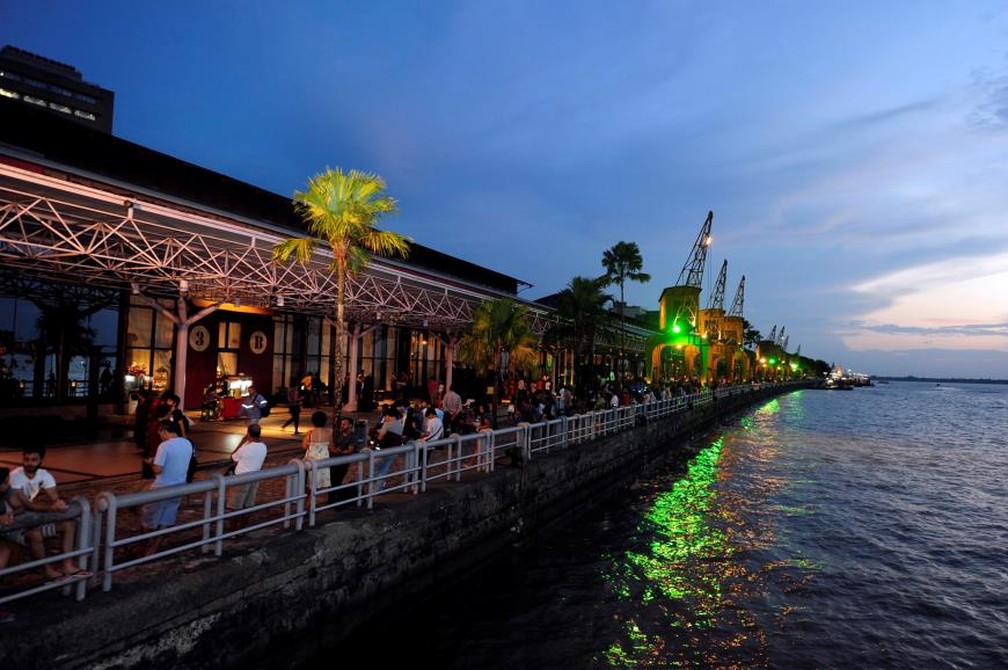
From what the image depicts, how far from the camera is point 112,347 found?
2239 cm

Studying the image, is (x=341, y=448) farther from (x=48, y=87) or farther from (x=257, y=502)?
(x=48, y=87)

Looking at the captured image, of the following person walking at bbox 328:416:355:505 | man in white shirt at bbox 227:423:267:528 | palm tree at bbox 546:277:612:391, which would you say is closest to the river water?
person walking at bbox 328:416:355:505

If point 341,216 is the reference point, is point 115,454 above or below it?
below

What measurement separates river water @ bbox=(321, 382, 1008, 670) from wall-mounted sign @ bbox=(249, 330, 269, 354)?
18.0 metres

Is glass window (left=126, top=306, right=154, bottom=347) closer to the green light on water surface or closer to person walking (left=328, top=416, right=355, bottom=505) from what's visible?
person walking (left=328, top=416, right=355, bottom=505)

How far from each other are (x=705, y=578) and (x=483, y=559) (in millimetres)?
4244

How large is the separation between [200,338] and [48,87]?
289 ft

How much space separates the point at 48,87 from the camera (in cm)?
8581

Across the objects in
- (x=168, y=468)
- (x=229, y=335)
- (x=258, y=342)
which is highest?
(x=229, y=335)

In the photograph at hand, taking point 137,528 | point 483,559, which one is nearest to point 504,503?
point 483,559

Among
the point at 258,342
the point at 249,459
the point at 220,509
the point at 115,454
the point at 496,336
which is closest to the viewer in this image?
the point at 220,509

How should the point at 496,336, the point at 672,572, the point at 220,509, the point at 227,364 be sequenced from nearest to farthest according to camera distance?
the point at 220,509 → the point at 672,572 → the point at 496,336 → the point at 227,364

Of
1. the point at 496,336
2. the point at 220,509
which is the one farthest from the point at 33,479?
the point at 496,336

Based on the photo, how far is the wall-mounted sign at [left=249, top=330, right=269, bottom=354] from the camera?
27656 millimetres
